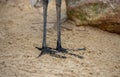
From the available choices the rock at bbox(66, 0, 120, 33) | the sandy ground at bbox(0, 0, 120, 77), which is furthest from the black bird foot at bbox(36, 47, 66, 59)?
the rock at bbox(66, 0, 120, 33)

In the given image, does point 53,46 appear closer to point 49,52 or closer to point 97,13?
point 49,52

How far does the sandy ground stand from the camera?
3926 mm

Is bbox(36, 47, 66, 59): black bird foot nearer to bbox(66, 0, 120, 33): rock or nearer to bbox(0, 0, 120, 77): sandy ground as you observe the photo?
bbox(0, 0, 120, 77): sandy ground

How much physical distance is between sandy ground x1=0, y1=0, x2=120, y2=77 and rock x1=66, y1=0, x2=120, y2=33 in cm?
12

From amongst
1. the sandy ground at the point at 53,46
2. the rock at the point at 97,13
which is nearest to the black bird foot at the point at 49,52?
the sandy ground at the point at 53,46

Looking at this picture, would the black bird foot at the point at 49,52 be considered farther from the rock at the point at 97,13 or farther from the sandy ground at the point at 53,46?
the rock at the point at 97,13

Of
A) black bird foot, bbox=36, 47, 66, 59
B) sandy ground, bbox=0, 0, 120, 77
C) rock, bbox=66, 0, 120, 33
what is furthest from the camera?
rock, bbox=66, 0, 120, 33

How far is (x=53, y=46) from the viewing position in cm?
471

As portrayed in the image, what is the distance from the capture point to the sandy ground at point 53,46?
3.93m

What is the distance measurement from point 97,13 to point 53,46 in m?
1.04

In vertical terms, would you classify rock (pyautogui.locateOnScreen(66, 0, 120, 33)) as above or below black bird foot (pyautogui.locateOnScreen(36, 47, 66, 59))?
above

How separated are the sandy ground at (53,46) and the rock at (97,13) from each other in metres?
0.12

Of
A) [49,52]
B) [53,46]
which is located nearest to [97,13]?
[53,46]

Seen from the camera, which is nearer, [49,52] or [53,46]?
[49,52]
